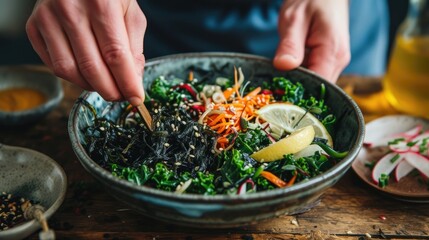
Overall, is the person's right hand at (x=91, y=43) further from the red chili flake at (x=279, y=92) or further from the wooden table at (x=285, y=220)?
the red chili flake at (x=279, y=92)

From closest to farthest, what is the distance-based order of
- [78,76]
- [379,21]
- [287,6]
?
[78,76], [287,6], [379,21]

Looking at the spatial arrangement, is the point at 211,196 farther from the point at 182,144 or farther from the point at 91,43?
the point at 91,43

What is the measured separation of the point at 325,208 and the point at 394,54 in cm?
149

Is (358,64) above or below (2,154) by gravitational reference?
below

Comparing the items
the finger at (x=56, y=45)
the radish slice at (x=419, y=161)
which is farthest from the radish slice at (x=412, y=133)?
the finger at (x=56, y=45)

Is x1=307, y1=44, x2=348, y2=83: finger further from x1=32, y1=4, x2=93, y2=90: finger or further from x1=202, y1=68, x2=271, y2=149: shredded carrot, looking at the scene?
x1=32, y1=4, x2=93, y2=90: finger

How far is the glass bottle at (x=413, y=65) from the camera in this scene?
10.4ft

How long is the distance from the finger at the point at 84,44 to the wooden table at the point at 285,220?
69 cm

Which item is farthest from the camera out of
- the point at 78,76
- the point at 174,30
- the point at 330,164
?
the point at 174,30

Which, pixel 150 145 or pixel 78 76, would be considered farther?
pixel 150 145

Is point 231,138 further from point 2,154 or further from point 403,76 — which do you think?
point 403,76

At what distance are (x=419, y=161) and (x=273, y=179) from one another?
1036 millimetres

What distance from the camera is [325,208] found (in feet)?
7.93

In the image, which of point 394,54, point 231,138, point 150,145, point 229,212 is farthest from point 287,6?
point 229,212
